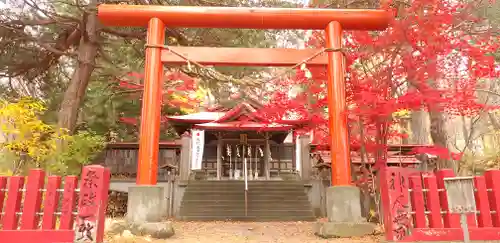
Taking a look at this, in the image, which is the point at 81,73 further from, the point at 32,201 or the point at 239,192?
the point at 239,192

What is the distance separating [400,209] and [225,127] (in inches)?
464

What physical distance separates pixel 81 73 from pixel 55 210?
7.95m

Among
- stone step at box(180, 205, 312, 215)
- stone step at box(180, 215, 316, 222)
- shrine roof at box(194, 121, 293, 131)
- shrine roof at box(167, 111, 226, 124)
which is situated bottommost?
stone step at box(180, 215, 316, 222)

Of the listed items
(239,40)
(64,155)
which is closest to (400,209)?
(239,40)

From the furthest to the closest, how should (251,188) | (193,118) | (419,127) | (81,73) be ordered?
(419,127) → (193,118) → (251,188) → (81,73)

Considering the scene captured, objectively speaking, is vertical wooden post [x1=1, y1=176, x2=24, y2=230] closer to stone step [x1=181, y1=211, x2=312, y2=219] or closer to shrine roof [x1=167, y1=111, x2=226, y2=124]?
stone step [x1=181, y1=211, x2=312, y2=219]

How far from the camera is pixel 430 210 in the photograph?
561 centimetres

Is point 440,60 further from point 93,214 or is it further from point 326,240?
point 93,214

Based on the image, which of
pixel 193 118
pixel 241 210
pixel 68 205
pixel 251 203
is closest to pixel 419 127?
pixel 251 203

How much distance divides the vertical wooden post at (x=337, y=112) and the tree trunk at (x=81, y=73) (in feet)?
27.8

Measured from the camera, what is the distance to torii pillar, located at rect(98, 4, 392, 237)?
7016 mm

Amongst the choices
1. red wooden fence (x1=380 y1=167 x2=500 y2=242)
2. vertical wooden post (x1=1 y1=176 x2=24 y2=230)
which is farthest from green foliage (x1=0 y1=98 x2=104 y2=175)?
red wooden fence (x1=380 y1=167 x2=500 y2=242)

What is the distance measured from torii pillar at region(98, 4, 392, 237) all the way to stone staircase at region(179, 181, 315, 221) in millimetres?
6527

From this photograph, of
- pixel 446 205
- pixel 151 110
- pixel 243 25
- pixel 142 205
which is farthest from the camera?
pixel 243 25
